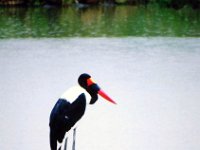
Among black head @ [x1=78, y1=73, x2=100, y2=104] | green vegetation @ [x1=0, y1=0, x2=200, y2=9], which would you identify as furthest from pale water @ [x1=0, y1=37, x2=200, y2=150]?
green vegetation @ [x1=0, y1=0, x2=200, y2=9]

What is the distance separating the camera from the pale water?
17.3 feet

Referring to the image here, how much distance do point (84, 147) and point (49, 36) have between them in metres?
9.92

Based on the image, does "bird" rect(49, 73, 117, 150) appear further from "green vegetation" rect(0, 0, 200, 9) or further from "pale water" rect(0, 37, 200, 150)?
"green vegetation" rect(0, 0, 200, 9)

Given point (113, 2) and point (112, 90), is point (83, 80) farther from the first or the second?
point (113, 2)

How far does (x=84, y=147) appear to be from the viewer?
5.01 metres

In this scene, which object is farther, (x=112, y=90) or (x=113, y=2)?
(x=113, y=2)

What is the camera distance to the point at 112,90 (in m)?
7.54

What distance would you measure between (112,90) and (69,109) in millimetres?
3205

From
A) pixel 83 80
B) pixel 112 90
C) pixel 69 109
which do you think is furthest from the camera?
pixel 112 90

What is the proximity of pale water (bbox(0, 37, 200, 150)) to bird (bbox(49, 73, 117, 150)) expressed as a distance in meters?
0.14

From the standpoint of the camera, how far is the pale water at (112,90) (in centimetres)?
529

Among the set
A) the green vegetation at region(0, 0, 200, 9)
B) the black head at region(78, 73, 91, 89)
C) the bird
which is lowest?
the green vegetation at region(0, 0, 200, 9)

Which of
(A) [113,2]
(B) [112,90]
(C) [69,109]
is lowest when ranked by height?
(A) [113,2]

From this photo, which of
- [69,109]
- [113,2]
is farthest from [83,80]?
[113,2]
